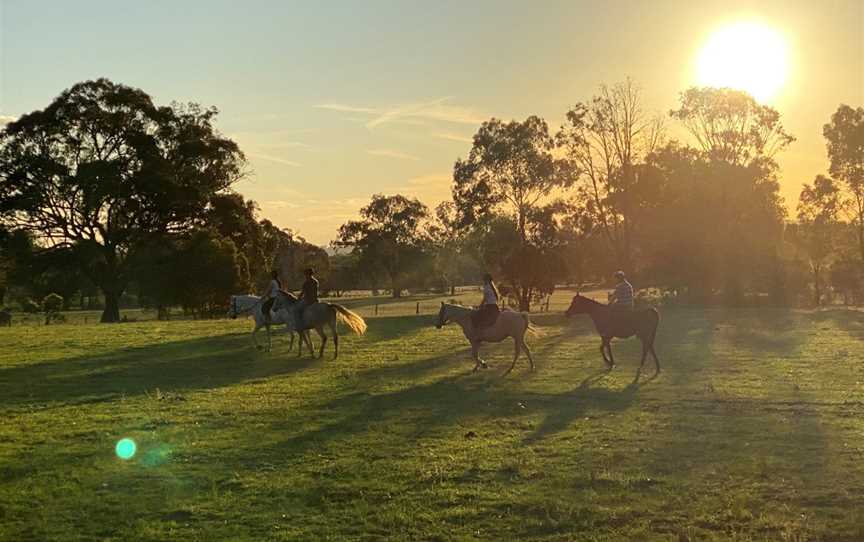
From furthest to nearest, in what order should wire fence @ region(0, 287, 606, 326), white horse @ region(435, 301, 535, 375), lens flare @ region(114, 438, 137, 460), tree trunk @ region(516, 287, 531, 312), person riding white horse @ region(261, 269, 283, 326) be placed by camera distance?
tree trunk @ region(516, 287, 531, 312) → wire fence @ region(0, 287, 606, 326) → person riding white horse @ region(261, 269, 283, 326) → white horse @ region(435, 301, 535, 375) → lens flare @ region(114, 438, 137, 460)

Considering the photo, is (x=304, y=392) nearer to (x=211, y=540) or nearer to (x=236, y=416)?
(x=236, y=416)

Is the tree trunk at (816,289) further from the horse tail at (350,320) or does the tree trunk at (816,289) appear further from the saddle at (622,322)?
the horse tail at (350,320)

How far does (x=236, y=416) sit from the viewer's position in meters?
12.7

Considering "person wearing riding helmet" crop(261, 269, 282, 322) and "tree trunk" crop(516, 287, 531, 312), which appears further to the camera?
"tree trunk" crop(516, 287, 531, 312)

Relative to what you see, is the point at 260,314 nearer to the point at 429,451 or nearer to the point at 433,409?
the point at 433,409

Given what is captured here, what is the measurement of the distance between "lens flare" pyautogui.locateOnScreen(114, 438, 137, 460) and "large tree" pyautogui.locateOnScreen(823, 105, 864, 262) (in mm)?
67710

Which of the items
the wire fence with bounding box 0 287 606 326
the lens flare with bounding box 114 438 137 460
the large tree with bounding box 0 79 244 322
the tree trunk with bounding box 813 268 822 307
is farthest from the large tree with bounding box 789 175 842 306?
the lens flare with bounding box 114 438 137 460

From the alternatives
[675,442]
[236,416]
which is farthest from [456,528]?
[236,416]

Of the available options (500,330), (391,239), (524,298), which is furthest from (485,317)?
(391,239)

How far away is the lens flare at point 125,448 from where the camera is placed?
994 centimetres

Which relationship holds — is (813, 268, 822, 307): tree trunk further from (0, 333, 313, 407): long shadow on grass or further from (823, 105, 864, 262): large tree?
(0, 333, 313, 407): long shadow on grass

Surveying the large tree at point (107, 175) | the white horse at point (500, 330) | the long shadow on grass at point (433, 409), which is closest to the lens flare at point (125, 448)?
the long shadow on grass at point (433, 409)

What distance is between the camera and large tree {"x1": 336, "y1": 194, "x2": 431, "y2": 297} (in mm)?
113375

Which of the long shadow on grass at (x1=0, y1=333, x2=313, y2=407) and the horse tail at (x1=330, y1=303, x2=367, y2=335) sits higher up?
the horse tail at (x1=330, y1=303, x2=367, y2=335)
